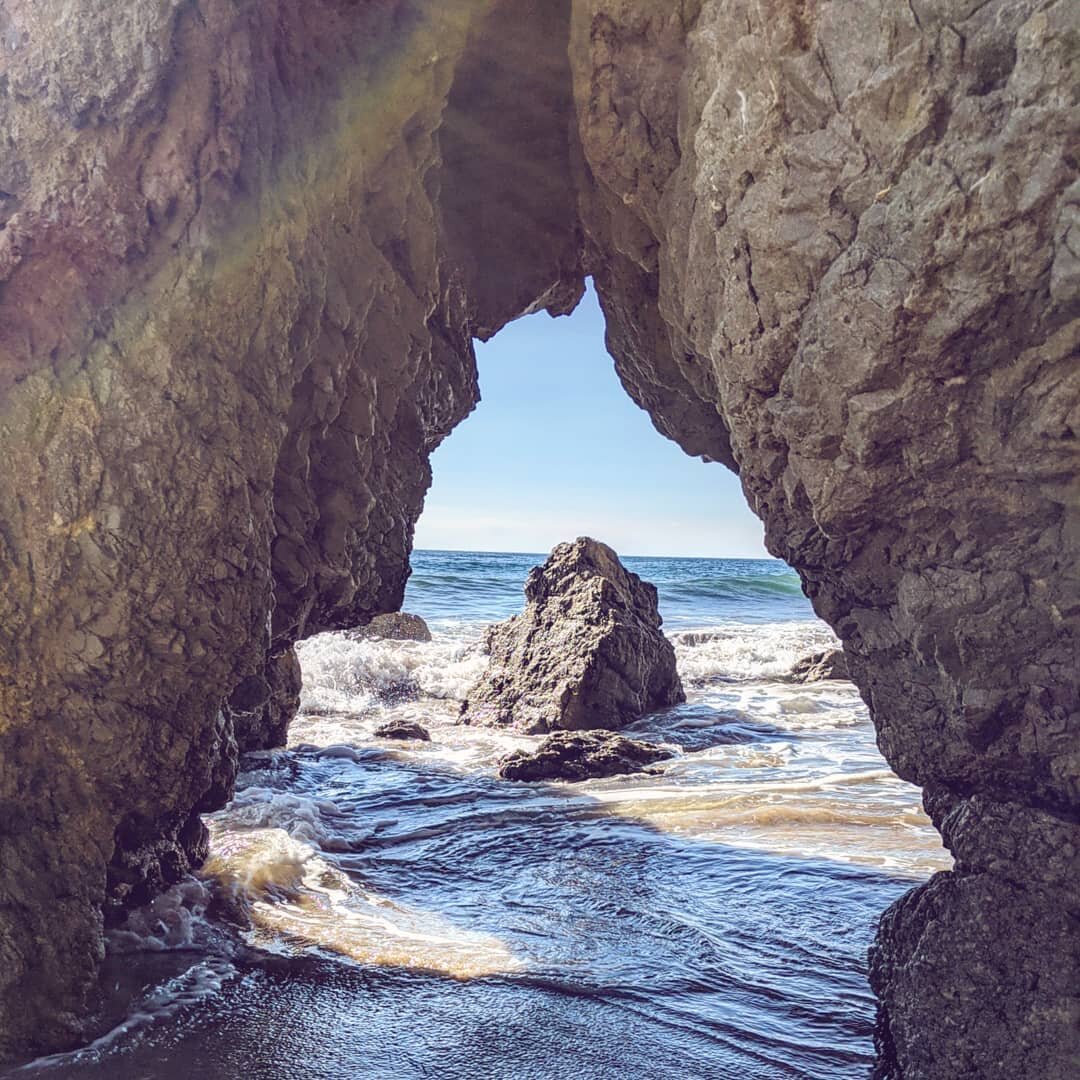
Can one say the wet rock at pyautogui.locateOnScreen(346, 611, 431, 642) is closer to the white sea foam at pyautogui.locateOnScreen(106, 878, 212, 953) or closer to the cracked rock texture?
the cracked rock texture

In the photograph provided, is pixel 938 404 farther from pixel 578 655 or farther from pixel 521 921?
pixel 578 655

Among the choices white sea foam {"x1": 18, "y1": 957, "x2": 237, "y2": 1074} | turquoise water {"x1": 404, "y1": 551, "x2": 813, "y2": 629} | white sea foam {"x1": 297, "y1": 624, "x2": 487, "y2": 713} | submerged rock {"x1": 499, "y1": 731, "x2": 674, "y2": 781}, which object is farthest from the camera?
turquoise water {"x1": 404, "y1": 551, "x2": 813, "y2": 629}

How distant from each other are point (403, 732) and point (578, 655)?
2.36m

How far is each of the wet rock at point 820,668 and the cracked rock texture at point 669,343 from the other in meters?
11.4

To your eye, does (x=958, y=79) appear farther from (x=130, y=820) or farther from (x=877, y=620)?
(x=130, y=820)

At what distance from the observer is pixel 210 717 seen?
6230mm

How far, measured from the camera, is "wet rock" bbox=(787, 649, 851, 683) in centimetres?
1730

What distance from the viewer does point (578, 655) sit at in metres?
13.0

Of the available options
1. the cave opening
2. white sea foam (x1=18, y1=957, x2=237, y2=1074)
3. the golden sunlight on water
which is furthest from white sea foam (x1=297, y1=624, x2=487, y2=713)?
white sea foam (x1=18, y1=957, x2=237, y2=1074)

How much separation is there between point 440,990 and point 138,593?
106 inches

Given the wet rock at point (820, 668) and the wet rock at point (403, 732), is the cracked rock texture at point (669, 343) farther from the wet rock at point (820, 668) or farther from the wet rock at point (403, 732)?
the wet rock at point (820, 668)

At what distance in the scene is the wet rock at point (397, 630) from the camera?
20875 mm

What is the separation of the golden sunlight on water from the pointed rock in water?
511cm

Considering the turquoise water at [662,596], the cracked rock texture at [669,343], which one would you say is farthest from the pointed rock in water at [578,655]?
the turquoise water at [662,596]
